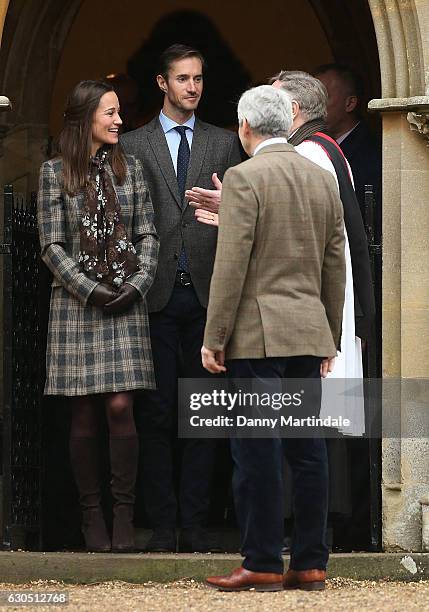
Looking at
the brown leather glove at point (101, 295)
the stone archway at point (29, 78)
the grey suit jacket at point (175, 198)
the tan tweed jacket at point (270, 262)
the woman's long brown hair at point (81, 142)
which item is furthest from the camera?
the stone archway at point (29, 78)

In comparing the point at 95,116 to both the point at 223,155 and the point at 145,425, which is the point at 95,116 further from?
the point at 145,425

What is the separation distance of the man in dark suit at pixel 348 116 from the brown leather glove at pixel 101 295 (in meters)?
1.59

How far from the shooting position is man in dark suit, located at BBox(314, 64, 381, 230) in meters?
8.39

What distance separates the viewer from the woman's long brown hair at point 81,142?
7.48 m

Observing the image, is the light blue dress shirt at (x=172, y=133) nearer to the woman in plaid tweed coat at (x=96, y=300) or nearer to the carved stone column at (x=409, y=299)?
the woman in plaid tweed coat at (x=96, y=300)

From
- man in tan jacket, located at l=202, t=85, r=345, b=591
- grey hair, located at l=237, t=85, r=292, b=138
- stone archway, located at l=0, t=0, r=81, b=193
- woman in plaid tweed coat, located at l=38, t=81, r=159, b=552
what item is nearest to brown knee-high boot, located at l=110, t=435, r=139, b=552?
woman in plaid tweed coat, located at l=38, t=81, r=159, b=552

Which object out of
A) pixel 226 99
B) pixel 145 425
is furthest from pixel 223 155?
pixel 226 99

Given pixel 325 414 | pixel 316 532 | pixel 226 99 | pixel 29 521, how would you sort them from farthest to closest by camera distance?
pixel 226 99 → pixel 29 521 → pixel 325 414 → pixel 316 532

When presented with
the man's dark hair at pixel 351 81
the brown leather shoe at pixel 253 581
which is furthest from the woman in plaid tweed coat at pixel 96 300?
the man's dark hair at pixel 351 81

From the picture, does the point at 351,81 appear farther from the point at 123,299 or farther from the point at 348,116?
the point at 123,299

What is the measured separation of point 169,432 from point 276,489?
3.92 feet

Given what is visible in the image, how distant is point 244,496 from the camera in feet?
21.7

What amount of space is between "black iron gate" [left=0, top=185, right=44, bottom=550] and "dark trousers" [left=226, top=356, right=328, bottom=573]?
137 cm

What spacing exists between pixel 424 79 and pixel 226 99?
11.4 feet
